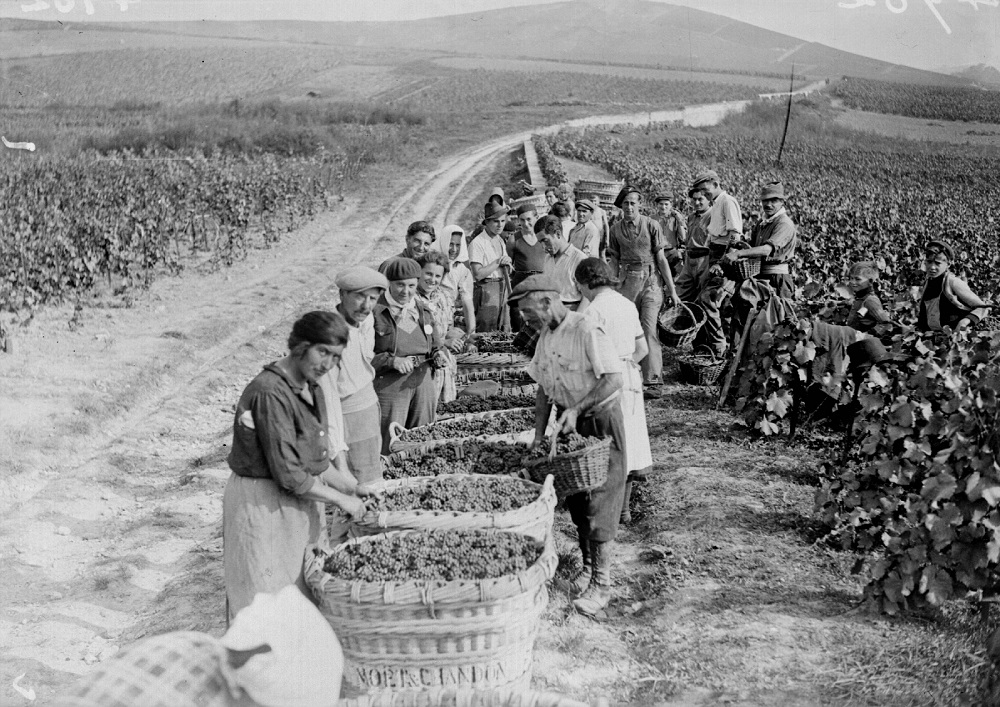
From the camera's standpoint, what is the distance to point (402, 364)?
21.1ft

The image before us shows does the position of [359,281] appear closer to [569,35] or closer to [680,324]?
[680,324]

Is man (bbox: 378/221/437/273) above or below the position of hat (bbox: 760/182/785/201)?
below

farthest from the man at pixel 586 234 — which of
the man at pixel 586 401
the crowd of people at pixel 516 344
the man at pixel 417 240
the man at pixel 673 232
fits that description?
the man at pixel 586 401

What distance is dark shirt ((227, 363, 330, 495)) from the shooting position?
13.5 ft

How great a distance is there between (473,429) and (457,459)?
2.36ft

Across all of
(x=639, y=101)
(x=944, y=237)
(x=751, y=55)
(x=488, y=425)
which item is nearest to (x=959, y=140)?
(x=944, y=237)

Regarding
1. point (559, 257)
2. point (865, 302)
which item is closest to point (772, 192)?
point (865, 302)

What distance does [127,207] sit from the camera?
57.7ft

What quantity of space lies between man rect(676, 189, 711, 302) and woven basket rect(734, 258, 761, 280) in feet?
3.17

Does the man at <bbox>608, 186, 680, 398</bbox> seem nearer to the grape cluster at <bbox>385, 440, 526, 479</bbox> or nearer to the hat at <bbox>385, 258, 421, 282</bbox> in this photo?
the hat at <bbox>385, 258, 421, 282</bbox>

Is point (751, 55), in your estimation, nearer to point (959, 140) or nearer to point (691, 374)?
point (959, 140)

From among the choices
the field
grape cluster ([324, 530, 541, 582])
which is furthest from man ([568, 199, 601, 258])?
grape cluster ([324, 530, 541, 582])

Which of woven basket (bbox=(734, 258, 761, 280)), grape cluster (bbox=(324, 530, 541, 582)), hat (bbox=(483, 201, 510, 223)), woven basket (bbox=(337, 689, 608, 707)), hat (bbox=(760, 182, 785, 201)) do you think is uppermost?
hat (bbox=(760, 182, 785, 201))

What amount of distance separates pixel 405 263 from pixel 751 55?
87.9 metres
